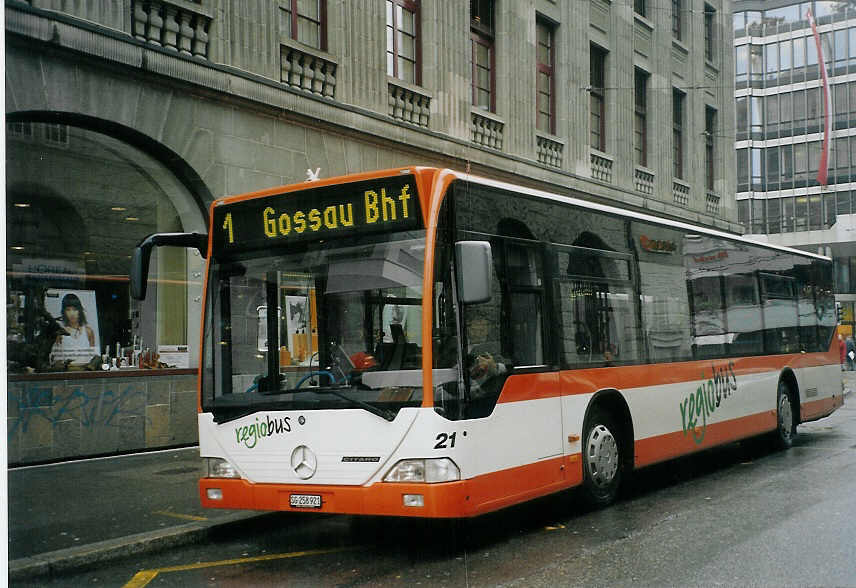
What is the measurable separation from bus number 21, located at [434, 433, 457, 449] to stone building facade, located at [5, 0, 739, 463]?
5922 millimetres

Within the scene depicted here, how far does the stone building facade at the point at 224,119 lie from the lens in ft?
37.0

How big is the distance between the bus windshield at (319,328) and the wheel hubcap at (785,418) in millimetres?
8402

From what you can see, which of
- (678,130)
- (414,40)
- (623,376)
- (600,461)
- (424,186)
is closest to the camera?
(424,186)

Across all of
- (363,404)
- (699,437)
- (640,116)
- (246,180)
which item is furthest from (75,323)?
(640,116)

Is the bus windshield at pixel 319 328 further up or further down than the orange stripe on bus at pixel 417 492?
further up

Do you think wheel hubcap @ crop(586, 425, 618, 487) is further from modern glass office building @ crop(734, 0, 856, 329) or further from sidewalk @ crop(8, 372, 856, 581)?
modern glass office building @ crop(734, 0, 856, 329)

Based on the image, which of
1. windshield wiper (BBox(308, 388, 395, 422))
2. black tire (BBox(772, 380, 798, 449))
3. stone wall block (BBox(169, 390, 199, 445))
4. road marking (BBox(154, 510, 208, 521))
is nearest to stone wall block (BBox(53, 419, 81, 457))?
stone wall block (BBox(169, 390, 199, 445))

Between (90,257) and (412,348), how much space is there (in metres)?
6.89

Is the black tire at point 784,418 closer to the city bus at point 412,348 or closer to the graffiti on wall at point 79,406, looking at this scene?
the city bus at point 412,348

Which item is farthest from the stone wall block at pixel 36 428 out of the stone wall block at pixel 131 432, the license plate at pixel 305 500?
the license plate at pixel 305 500

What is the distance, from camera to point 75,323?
12023 mm

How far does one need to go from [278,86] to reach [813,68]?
823 centimetres

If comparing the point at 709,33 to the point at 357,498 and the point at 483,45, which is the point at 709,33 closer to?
the point at 483,45

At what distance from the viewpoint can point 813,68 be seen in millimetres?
14922
